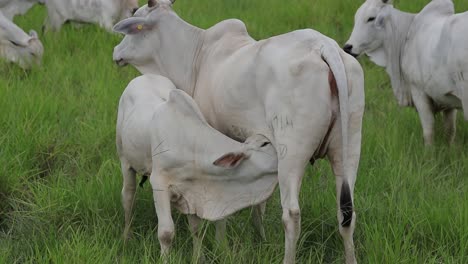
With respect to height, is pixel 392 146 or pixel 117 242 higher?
pixel 117 242

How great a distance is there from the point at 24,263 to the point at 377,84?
3.64 metres

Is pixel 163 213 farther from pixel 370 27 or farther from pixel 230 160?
pixel 370 27

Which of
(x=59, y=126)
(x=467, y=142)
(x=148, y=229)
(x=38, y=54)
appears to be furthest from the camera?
(x=38, y=54)

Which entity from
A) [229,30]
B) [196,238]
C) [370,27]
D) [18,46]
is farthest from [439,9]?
[18,46]

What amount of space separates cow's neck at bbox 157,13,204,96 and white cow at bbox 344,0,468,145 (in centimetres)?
164

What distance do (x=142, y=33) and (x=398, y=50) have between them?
82.8 inches

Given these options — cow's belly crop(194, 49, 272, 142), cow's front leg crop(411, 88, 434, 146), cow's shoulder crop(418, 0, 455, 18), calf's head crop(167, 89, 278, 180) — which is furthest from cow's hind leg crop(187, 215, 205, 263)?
cow's shoulder crop(418, 0, 455, 18)

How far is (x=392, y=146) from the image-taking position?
4254 mm

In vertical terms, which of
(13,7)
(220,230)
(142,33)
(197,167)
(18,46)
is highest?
(142,33)

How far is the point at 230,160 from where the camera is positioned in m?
2.86

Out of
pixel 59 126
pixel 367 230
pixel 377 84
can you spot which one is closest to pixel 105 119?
pixel 59 126

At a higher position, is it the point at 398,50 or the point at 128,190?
the point at 128,190

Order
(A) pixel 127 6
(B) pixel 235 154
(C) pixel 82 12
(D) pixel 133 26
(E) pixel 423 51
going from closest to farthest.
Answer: (B) pixel 235 154, (D) pixel 133 26, (E) pixel 423 51, (C) pixel 82 12, (A) pixel 127 6

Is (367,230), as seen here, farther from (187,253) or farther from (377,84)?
(377,84)
